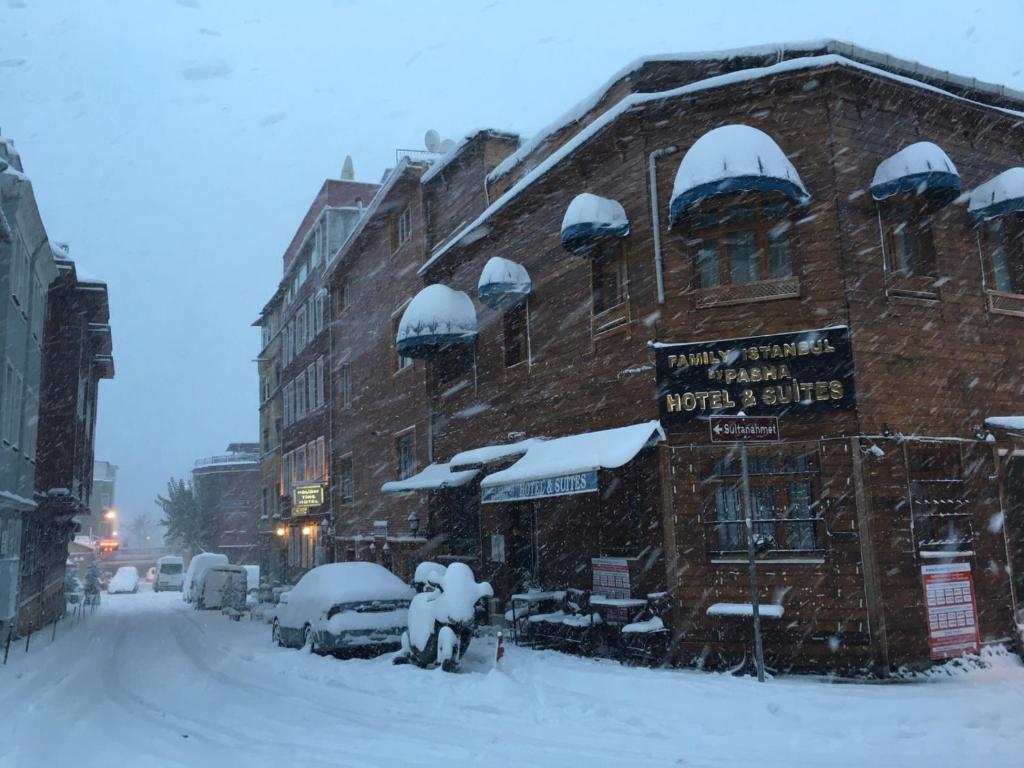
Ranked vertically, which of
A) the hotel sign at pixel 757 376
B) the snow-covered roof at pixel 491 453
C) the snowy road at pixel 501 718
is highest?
the hotel sign at pixel 757 376

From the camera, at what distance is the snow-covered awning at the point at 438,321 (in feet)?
61.0

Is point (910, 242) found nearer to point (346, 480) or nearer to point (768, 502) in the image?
point (768, 502)

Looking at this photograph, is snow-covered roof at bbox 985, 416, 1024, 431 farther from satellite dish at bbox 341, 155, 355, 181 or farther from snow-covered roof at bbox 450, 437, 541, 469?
satellite dish at bbox 341, 155, 355, 181

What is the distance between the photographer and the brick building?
37.6ft

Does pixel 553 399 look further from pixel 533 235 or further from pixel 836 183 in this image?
pixel 836 183

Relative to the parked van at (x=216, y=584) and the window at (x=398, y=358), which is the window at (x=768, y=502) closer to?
the window at (x=398, y=358)

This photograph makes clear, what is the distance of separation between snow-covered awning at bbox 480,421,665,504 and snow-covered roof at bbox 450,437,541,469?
69 centimetres

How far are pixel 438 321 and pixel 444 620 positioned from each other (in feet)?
26.7

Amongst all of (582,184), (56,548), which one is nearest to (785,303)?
(582,184)

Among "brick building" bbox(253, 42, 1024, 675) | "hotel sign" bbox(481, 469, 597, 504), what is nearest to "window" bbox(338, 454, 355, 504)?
"hotel sign" bbox(481, 469, 597, 504)

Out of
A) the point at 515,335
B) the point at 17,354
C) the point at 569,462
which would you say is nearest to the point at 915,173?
the point at 569,462

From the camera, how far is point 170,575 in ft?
182

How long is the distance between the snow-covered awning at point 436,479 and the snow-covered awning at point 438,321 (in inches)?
108

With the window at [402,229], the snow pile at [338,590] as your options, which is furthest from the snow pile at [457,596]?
the window at [402,229]
